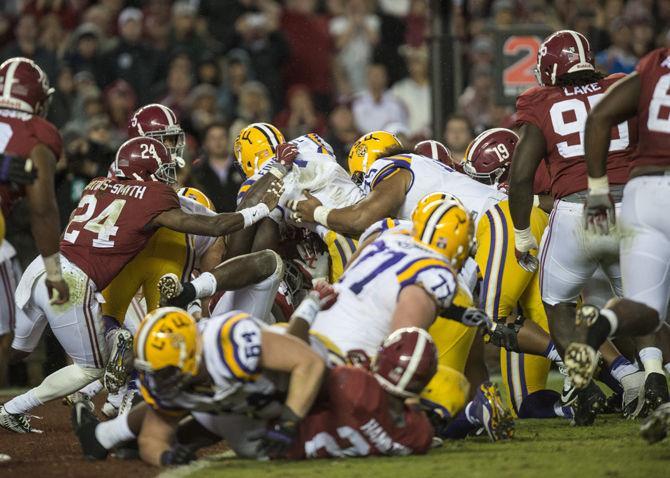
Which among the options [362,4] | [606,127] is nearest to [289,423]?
[606,127]

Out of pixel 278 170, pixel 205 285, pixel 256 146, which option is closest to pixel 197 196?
pixel 256 146

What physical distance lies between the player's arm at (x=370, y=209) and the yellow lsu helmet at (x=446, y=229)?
1.19 m

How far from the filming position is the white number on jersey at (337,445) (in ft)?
18.7

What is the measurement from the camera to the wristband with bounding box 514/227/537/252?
23.8ft

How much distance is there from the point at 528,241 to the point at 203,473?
106 inches

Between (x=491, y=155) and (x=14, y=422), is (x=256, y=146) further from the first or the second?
(x=14, y=422)

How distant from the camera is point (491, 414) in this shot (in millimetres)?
6391

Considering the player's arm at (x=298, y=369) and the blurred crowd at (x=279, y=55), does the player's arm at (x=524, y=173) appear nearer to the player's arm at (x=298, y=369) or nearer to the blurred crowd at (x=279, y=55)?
the player's arm at (x=298, y=369)

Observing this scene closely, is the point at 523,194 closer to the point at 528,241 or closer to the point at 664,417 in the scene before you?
the point at 528,241

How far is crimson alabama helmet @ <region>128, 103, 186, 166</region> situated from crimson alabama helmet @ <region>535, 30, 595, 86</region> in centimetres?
256

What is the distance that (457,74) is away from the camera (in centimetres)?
1164

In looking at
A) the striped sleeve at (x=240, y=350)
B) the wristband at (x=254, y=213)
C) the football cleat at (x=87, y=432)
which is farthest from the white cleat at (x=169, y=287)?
the striped sleeve at (x=240, y=350)

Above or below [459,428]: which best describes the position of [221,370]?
above

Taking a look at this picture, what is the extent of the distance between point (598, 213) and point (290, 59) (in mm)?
9608
